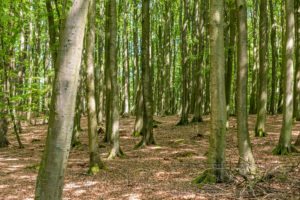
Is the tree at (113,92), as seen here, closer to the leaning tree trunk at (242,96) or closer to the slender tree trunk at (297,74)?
the leaning tree trunk at (242,96)

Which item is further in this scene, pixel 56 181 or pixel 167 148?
pixel 167 148

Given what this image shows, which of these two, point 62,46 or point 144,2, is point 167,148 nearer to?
point 144,2

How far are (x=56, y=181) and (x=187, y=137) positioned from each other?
489 inches

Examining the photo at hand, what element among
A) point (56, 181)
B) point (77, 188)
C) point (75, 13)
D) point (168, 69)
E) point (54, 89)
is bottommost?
point (77, 188)

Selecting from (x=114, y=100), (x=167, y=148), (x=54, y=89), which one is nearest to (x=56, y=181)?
(x=54, y=89)

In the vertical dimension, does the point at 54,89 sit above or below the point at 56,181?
above

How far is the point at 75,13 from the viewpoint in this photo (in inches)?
137

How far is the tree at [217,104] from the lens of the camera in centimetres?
766

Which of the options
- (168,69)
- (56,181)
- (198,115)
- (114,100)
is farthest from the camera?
(168,69)

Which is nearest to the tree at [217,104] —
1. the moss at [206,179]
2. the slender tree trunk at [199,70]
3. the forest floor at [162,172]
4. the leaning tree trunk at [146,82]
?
the moss at [206,179]

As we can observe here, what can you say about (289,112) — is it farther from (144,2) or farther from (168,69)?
(168,69)

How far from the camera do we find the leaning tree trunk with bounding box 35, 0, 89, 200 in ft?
11.0

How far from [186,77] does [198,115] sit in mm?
2250

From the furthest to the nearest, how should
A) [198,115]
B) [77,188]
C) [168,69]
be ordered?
[168,69]
[198,115]
[77,188]
